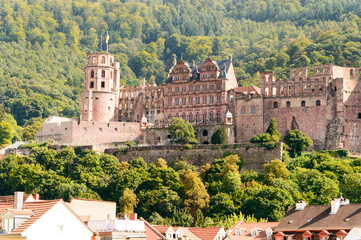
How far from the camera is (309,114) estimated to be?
96.4 meters

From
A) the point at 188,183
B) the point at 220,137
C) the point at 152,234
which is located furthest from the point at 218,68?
the point at 152,234

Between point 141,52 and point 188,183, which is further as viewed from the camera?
point 141,52

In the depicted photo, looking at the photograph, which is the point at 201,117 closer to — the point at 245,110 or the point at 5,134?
the point at 245,110

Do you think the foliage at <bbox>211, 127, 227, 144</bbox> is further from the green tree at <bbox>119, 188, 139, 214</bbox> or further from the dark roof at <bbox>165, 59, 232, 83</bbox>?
the green tree at <bbox>119, 188, 139, 214</bbox>

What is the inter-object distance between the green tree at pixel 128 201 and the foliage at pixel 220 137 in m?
16.8

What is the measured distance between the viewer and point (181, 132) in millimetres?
97062

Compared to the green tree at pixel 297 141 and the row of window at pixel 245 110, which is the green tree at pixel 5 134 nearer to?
the row of window at pixel 245 110

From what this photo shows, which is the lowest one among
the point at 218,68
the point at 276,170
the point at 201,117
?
the point at 276,170

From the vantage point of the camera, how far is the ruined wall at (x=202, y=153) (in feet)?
303

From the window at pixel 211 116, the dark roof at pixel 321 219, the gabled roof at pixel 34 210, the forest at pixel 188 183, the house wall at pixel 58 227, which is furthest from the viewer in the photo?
the window at pixel 211 116

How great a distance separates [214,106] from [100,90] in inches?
596

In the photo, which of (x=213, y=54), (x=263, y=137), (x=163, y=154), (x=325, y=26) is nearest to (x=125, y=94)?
(x=163, y=154)

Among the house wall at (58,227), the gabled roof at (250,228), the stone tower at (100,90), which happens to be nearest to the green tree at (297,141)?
the stone tower at (100,90)

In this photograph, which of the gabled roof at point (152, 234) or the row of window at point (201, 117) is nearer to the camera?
the gabled roof at point (152, 234)
